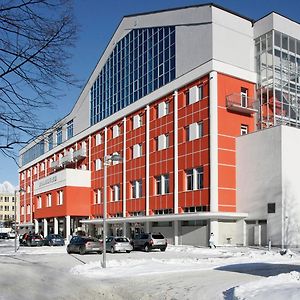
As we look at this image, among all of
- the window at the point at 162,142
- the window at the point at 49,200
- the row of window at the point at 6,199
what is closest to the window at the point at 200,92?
the window at the point at 162,142

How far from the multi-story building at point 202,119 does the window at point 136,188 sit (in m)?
0.18

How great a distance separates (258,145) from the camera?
43156 mm

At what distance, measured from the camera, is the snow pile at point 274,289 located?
36.7 ft

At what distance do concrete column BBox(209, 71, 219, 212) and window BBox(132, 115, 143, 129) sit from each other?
48.8 feet

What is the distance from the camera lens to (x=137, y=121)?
58531 millimetres

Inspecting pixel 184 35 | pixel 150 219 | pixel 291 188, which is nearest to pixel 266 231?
pixel 291 188

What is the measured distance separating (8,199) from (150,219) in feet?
402

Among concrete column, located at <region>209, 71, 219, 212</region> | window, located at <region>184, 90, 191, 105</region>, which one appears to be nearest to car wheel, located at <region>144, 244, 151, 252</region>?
concrete column, located at <region>209, 71, 219, 212</region>

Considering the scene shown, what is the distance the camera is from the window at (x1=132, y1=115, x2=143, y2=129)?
58.0 meters

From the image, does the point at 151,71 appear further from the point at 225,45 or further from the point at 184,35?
the point at 225,45

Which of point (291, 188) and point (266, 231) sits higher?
point (291, 188)

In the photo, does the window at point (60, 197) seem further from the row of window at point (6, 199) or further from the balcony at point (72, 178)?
the row of window at point (6, 199)

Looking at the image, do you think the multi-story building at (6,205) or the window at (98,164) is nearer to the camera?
the window at (98,164)

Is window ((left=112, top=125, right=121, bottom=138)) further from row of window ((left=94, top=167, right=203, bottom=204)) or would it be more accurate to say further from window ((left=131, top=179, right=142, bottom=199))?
window ((left=131, top=179, right=142, bottom=199))
